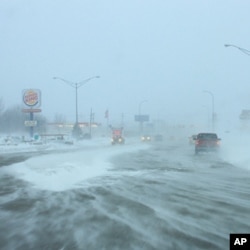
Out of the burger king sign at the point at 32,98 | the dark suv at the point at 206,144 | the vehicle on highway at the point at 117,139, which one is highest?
the burger king sign at the point at 32,98

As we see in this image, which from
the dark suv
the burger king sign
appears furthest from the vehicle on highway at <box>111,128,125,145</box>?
the dark suv

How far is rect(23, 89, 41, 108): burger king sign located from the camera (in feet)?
240

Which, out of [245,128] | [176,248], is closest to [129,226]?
[176,248]

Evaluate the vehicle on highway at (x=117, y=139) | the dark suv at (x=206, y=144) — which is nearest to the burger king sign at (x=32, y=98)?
the vehicle on highway at (x=117, y=139)

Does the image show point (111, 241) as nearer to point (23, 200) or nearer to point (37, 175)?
point (23, 200)

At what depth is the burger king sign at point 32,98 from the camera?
73.2 m

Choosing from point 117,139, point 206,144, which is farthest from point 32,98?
point 206,144

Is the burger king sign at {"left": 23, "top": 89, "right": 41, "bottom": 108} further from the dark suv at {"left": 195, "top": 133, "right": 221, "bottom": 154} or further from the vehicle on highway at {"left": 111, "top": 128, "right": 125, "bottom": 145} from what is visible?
the dark suv at {"left": 195, "top": 133, "right": 221, "bottom": 154}

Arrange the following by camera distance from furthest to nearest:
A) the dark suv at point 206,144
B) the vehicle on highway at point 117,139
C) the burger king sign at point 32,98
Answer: the vehicle on highway at point 117,139, the burger king sign at point 32,98, the dark suv at point 206,144

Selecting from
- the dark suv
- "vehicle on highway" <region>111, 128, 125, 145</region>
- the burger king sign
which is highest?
the burger king sign

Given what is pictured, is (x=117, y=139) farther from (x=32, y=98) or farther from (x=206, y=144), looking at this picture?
(x=206, y=144)

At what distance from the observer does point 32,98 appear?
73.3 metres

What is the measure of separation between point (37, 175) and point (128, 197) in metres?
8.30

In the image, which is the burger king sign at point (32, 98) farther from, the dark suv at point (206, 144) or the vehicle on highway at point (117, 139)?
the dark suv at point (206, 144)
